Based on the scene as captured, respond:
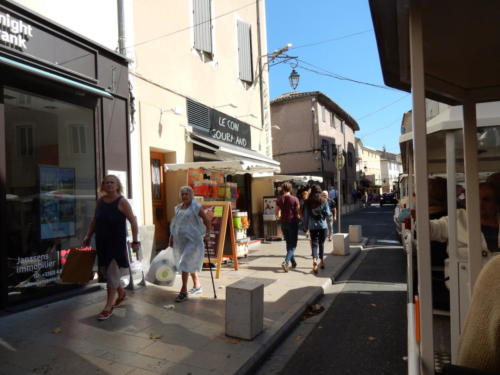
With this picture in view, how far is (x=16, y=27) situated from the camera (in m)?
5.25

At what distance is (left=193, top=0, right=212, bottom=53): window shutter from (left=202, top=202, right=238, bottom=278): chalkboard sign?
15.5ft

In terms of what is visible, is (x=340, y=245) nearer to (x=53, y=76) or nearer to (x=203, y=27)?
(x=203, y=27)

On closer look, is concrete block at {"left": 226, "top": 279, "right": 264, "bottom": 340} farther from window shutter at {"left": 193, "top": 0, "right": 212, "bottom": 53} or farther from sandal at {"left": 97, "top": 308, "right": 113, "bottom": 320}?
window shutter at {"left": 193, "top": 0, "right": 212, "bottom": 53}

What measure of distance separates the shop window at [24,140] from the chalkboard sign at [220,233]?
10.4ft

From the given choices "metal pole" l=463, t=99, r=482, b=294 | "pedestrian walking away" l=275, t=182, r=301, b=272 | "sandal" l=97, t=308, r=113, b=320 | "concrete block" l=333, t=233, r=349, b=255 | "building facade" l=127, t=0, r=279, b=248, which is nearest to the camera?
"metal pole" l=463, t=99, r=482, b=294

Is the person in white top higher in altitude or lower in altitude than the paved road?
higher

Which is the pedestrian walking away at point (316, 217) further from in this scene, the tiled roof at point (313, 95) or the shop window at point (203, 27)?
the tiled roof at point (313, 95)

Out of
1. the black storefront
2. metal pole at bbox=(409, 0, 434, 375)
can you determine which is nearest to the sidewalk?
the black storefront

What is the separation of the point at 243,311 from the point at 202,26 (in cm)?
848

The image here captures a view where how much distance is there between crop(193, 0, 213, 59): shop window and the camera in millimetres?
A: 10242

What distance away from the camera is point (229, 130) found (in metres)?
12.0

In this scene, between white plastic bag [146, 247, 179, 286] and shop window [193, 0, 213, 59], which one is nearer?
white plastic bag [146, 247, 179, 286]

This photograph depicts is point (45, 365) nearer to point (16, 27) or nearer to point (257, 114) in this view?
point (16, 27)

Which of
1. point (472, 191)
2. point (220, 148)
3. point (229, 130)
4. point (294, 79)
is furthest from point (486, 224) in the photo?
point (294, 79)
